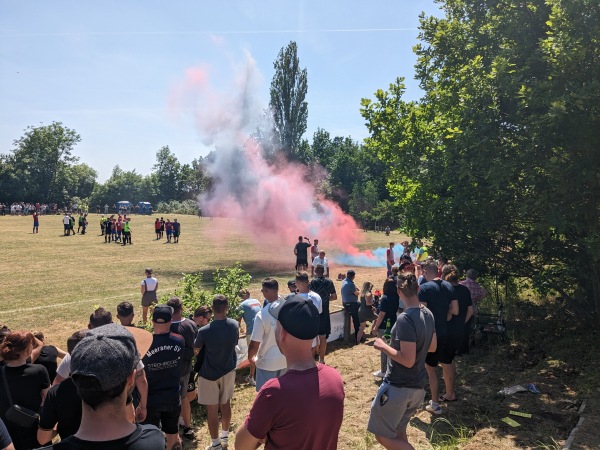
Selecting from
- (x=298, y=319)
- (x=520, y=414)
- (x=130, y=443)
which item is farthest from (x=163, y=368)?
(x=520, y=414)

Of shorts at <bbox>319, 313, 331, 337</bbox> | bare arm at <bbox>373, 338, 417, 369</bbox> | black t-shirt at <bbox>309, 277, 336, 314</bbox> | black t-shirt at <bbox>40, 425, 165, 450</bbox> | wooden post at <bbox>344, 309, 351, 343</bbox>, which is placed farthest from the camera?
wooden post at <bbox>344, 309, 351, 343</bbox>

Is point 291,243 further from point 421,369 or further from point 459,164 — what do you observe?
point 421,369

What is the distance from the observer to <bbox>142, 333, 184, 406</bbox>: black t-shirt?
14.9 ft

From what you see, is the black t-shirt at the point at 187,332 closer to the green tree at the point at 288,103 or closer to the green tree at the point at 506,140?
the green tree at the point at 506,140

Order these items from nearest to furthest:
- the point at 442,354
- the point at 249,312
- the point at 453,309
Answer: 1. the point at 442,354
2. the point at 453,309
3. the point at 249,312

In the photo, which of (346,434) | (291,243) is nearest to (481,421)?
(346,434)

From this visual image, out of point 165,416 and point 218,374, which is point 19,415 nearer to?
point 165,416

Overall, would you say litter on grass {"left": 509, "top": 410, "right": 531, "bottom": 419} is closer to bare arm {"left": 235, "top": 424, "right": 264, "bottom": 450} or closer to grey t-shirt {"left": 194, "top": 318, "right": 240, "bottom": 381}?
grey t-shirt {"left": 194, "top": 318, "right": 240, "bottom": 381}

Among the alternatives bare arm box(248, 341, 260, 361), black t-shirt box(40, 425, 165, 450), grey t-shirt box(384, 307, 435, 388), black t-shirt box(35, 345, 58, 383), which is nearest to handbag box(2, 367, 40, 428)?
black t-shirt box(35, 345, 58, 383)

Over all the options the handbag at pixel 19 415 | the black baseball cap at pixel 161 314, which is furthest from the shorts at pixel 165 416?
the handbag at pixel 19 415

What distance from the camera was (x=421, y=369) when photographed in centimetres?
451

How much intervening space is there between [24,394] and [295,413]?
8.72 feet

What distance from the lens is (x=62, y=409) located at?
330cm

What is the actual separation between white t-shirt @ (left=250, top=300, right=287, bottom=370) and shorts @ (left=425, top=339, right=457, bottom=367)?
217 cm
